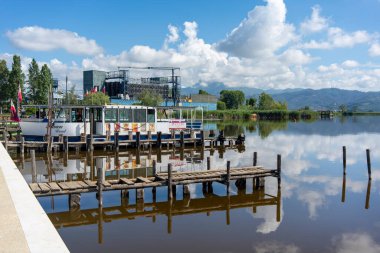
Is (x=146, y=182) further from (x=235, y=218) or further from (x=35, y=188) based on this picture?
(x=35, y=188)

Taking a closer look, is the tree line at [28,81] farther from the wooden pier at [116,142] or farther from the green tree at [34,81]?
the wooden pier at [116,142]

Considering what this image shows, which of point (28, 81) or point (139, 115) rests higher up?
point (28, 81)

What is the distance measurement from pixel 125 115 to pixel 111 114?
131cm

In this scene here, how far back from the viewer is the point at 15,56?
68.1 metres

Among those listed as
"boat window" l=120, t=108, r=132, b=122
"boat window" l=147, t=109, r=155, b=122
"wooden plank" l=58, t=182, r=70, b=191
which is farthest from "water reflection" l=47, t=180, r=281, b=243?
"boat window" l=147, t=109, r=155, b=122

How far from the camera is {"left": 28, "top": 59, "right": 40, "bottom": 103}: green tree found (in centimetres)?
7225

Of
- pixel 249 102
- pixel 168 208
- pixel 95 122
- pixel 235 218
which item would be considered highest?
pixel 249 102

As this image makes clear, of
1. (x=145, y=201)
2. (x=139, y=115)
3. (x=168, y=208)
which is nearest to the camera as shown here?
(x=168, y=208)

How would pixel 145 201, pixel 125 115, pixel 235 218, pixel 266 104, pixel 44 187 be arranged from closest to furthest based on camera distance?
pixel 44 187
pixel 235 218
pixel 145 201
pixel 125 115
pixel 266 104

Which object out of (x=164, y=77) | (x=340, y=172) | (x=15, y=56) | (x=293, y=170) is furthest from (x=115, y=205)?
(x=164, y=77)

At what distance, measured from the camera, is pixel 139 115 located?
35.7 m

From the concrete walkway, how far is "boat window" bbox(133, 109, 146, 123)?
23276 millimetres

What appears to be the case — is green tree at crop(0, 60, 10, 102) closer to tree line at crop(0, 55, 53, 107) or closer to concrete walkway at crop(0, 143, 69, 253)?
tree line at crop(0, 55, 53, 107)

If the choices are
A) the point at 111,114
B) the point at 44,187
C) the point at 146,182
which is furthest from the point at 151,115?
the point at 44,187
